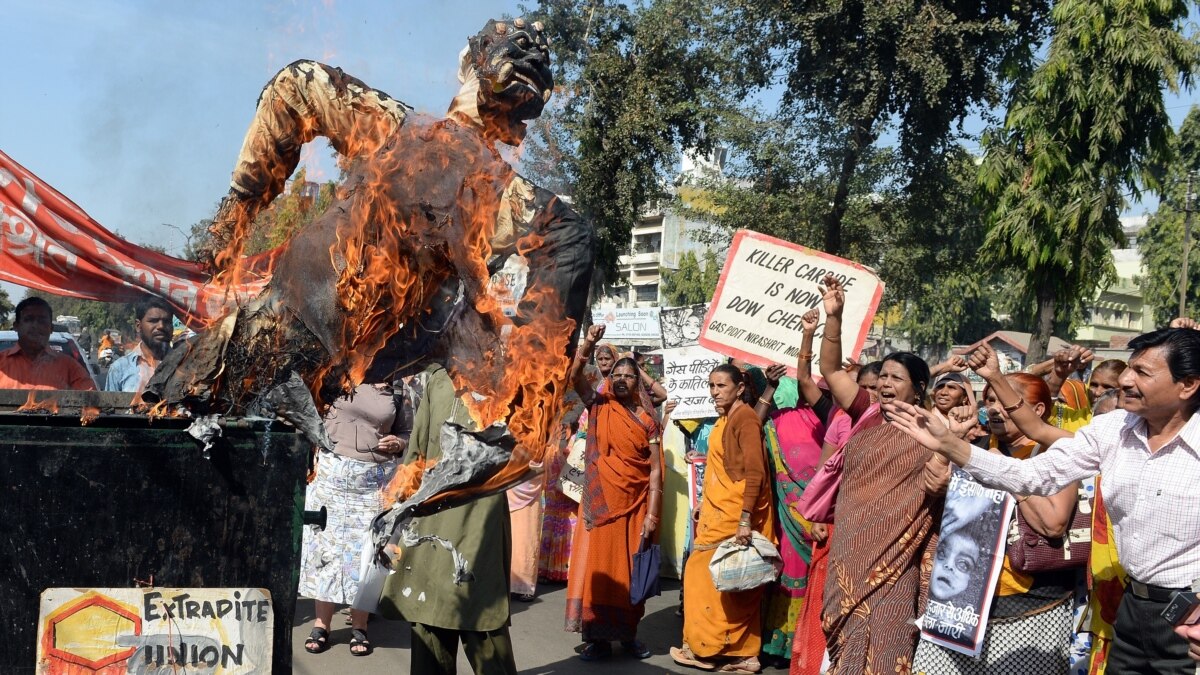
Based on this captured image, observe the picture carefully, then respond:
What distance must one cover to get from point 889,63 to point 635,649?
37.4 ft

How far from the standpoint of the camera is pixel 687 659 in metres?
7.26

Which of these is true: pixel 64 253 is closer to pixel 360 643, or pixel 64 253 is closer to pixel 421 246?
pixel 421 246

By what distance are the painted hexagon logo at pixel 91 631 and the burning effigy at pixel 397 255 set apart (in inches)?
22.6

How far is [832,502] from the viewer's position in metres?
5.80

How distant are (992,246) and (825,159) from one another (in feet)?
12.3

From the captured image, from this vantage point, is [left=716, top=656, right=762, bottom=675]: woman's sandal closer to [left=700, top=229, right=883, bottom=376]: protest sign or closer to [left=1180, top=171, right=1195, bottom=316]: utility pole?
[left=700, top=229, right=883, bottom=376]: protest sign

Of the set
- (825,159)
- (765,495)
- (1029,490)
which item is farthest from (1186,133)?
(1029,490)

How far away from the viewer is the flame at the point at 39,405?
333 centimetres

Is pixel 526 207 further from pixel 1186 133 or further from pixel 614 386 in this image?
pixel 1186 133

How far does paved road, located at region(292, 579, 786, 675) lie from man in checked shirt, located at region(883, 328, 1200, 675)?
3636 mm

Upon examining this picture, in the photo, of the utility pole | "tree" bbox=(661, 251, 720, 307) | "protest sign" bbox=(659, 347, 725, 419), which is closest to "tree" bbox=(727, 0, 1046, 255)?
"protest sign" bbox=(659, 347, 725, 419)

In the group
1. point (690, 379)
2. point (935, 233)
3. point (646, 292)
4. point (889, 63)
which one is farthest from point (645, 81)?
point (646, 292)

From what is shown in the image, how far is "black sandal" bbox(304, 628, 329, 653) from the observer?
688 cm

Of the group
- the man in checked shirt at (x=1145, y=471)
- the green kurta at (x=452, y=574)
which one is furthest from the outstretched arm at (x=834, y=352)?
the green kurta at (x=452, y=574)
